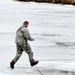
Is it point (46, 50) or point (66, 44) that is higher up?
point (46, 50)

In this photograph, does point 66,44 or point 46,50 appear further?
point 66,44

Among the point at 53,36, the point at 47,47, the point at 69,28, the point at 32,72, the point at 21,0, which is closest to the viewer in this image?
the point at 32,72

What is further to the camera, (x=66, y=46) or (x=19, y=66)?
(x=66, y=46)

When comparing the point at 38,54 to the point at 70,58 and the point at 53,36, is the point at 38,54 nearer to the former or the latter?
the point at 70,58

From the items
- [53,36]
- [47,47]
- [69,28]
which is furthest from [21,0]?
[47,47]

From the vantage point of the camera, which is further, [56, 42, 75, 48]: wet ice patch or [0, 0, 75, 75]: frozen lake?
[56, 42, 75, 48]: wet ice patch

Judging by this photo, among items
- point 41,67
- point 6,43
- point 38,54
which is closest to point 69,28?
point 6,43

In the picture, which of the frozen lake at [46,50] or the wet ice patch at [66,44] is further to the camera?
the wet ice patch at [66,44]

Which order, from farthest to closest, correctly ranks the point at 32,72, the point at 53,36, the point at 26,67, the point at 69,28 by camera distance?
the point at 69,28, the point at 53,36, the point at 26,67, the point at 32,72

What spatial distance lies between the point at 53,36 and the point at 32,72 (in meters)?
7.82

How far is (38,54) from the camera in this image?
44.9ft

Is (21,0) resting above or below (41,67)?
below

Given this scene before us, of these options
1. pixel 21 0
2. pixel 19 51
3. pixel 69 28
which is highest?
pixel 19 51

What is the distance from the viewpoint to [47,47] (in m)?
15.2
